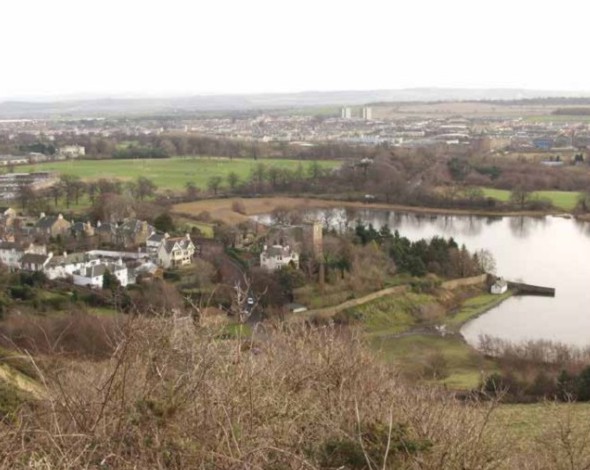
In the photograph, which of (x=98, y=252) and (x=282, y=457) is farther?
(x=98, y=252)

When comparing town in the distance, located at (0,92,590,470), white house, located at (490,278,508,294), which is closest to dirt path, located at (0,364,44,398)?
town in the distance, located at (0,92,590,470)

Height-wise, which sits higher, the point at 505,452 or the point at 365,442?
the point at 365,442

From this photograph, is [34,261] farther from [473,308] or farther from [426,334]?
[473,308]

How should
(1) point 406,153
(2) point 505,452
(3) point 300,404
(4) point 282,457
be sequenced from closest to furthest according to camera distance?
(4) point 282,457
(2) point 505,452
(3) point 300,404
(1) point 406,153

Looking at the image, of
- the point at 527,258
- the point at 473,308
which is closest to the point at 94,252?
the point at 473,308

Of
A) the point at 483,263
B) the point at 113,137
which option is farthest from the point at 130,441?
the point at 113,137

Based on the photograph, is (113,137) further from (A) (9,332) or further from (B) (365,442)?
(B) (365,442)

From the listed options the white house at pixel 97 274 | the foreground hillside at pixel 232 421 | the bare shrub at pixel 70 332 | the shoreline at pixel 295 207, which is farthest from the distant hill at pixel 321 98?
the foreground hillside at pixel 232 421
